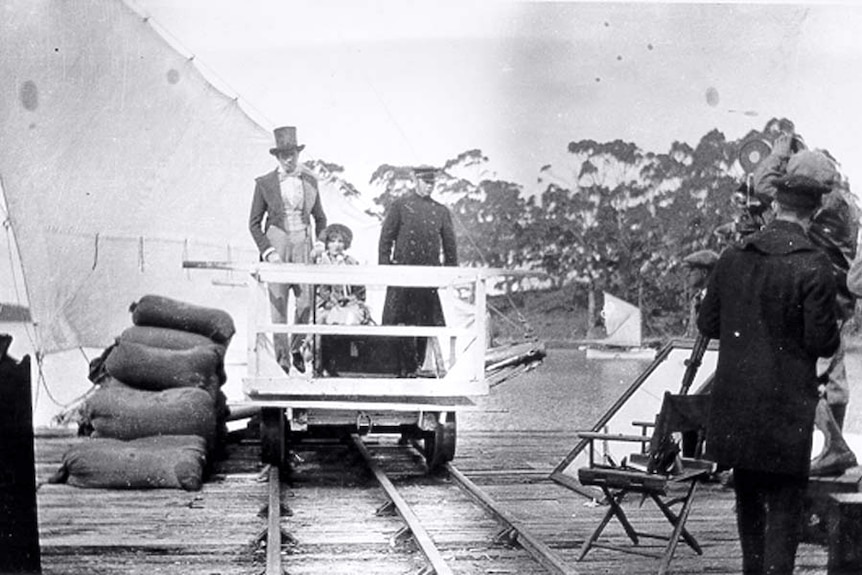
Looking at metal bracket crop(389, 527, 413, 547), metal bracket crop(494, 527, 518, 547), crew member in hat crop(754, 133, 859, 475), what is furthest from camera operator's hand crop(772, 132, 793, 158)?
metal bracket crop(389, 527, 413, 547)

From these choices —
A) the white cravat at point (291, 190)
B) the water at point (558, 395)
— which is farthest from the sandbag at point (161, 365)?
the water at point (558, 395)

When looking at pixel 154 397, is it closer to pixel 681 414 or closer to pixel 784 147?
pixel 681 414

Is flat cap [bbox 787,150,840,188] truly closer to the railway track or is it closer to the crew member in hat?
the crew member in hat

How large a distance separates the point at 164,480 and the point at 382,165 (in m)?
1.83

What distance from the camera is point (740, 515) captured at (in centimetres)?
340

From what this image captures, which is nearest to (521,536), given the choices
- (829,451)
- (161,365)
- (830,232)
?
(829,451)

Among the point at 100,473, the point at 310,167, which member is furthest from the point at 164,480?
the point at 310,167

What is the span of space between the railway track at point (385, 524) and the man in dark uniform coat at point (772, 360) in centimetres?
69

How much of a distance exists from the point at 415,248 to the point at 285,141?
1.04 m

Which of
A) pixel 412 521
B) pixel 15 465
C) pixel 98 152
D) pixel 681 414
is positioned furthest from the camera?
pixel 412 521

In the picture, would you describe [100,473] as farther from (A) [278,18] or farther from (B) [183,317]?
(A) [278,18]

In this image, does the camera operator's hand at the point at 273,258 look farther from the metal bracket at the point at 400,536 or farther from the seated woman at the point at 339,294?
the metal bracket at the point at 400,536

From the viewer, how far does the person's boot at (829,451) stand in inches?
162

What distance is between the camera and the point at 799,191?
3234 mm
